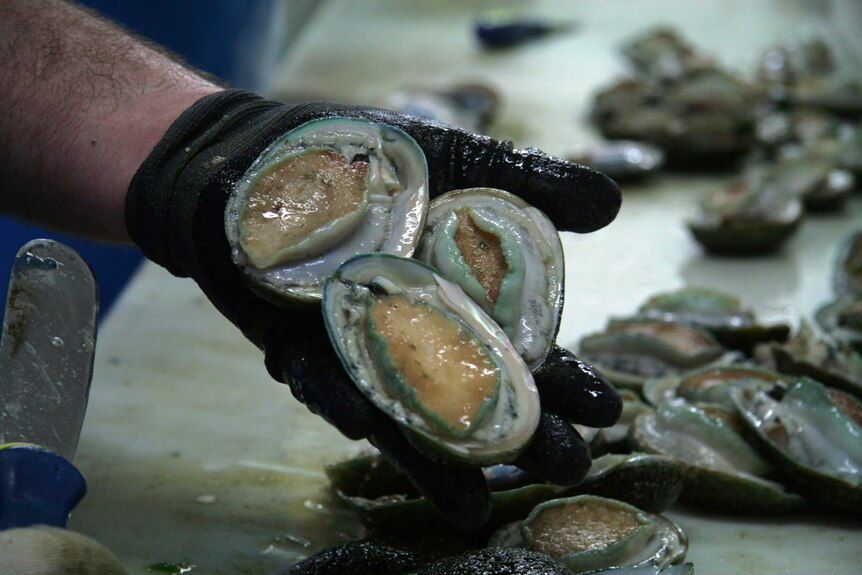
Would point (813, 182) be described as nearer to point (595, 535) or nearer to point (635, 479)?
point (635, 479)

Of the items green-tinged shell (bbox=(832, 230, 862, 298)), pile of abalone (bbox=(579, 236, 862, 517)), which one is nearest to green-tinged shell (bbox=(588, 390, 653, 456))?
pile of abalone (bbox=(579, 236, 862, 517))

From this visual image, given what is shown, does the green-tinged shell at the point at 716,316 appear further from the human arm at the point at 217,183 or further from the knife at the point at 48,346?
the knife at the point at 48,346

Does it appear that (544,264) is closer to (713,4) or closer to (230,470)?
(230,470)

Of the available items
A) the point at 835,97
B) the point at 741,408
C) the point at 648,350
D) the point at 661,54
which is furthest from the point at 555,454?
the point at 661,54

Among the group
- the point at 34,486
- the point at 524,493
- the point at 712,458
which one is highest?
the point at 712,458

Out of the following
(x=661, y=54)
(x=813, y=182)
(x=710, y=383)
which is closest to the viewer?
(x=710, y=383)

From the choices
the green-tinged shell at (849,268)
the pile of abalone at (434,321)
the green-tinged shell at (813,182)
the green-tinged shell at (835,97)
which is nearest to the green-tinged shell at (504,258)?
the pile of abalone at (434,321)
